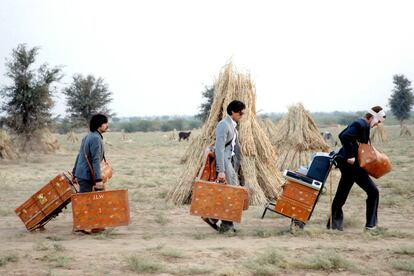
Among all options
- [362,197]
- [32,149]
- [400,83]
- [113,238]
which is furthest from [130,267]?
[400,83]

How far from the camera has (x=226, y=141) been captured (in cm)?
707

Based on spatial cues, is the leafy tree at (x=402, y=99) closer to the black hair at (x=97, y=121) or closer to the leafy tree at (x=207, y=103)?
the leafy tree at (x=207, y=103)

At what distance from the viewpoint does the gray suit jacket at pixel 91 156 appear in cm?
695

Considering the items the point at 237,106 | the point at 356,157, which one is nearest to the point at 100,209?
the point at 237,106

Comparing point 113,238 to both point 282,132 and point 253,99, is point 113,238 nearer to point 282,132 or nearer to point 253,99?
point 253,99

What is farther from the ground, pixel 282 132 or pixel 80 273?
pixel 282 132

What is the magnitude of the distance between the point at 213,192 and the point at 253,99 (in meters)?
3.68

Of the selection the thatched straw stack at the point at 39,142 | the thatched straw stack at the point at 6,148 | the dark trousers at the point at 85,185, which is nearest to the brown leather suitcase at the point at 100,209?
the dark trousers at the point at 85,185

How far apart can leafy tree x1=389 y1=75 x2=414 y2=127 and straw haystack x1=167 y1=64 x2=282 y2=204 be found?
110ft

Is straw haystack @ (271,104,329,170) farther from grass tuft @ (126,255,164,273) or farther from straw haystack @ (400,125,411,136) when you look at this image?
straw haystack @ (400,125,411,136)

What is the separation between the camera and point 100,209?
22.2 feet

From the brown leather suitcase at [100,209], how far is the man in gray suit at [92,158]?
0.24 meters

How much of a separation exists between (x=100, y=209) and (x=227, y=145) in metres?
1.83

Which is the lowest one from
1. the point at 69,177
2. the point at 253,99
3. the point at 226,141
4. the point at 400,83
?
the point at 69,177
